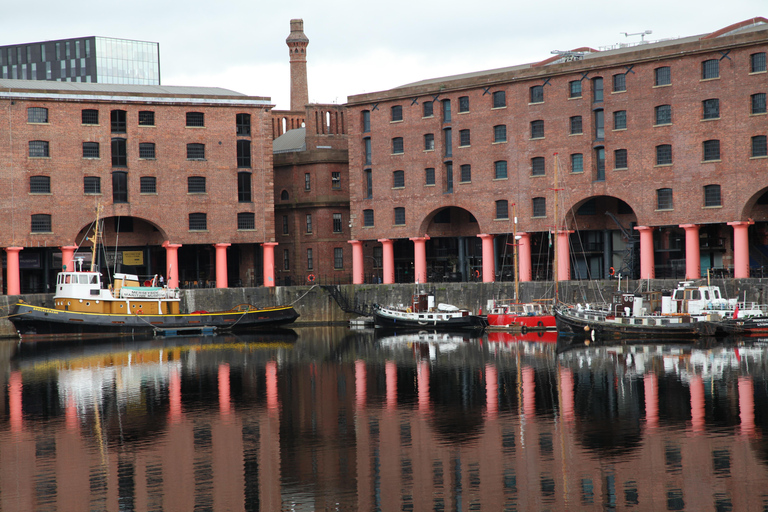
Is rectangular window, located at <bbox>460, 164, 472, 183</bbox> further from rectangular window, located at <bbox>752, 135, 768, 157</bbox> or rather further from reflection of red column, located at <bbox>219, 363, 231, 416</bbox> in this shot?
reflection of red column, located at <bbox>219, 363, 231, 416</bbox>

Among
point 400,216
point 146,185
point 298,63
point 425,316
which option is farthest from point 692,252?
point 298,63

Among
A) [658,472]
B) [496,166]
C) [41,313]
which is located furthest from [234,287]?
[658,472]

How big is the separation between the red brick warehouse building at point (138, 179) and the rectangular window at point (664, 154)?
2819 centimetres

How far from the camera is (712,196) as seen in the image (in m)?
60.8

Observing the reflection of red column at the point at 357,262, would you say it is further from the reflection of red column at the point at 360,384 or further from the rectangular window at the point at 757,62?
the rectangular window at the point at 757,62

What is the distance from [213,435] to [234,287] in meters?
44.5

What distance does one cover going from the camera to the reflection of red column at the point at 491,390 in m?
32.1

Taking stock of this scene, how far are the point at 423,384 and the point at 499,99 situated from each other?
3460 centimetres

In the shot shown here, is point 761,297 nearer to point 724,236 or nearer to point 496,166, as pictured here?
point 724,236

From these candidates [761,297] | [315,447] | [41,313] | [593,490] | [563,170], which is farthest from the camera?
[563,170]

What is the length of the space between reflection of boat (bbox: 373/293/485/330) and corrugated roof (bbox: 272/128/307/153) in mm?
20166

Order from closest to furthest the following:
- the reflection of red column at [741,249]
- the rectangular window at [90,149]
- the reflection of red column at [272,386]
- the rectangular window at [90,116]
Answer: the reflection of red column at [272,386], the reflection of red column at [741,249], the rectangular window at [90,149], the rectangular window at [90,116]

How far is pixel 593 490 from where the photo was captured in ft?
71.3

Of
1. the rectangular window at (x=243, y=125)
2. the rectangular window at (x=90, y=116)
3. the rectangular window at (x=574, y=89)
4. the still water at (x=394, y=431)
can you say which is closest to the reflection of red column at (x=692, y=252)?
the rectangular window at (x=574, y=89)
